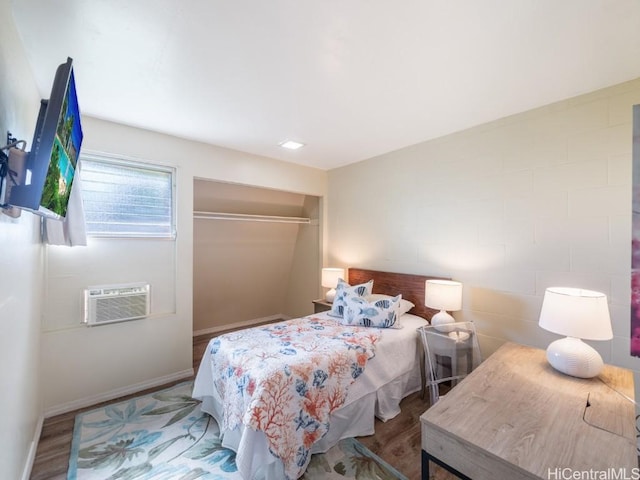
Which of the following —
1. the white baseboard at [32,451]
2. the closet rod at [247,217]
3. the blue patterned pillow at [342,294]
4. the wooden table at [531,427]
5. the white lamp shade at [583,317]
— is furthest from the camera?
the closet rod at [247,217]

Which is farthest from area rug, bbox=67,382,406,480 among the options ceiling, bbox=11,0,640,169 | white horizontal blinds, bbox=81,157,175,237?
ceiling, bbox=11,0,640,169

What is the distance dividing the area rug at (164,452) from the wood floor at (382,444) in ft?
0.19

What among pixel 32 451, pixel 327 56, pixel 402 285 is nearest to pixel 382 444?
pixel 402 285

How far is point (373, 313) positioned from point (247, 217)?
210 centimetres

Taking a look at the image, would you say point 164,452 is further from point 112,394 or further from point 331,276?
point 331,276

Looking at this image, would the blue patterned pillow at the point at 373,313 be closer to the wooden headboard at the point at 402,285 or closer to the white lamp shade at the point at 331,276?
the wooden headboard at the point at 402,285

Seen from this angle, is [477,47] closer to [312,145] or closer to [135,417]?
[312,145]

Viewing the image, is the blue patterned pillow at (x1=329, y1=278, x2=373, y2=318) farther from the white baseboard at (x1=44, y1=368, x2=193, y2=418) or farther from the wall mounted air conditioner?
the wall mounted air conditioner

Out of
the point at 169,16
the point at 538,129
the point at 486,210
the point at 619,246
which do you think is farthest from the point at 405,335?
the point at 169,16

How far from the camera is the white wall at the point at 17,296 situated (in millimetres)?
1227

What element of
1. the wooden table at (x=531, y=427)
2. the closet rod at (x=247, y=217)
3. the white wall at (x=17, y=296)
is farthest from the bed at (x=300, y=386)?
the closet rod at (x=247, y=217)

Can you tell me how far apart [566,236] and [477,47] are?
156 cm

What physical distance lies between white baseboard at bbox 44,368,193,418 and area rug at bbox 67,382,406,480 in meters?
0.16

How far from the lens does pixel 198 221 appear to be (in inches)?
149
